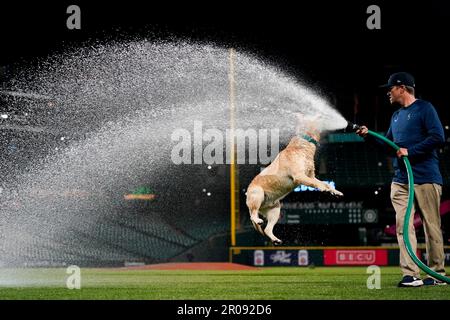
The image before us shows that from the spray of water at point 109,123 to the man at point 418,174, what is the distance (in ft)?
6.72

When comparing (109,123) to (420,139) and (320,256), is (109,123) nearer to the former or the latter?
(320,256)

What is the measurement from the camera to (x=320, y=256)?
17438 millimetres

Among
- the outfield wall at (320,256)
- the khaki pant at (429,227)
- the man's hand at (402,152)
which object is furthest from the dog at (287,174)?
the outfield wall at (320,256)

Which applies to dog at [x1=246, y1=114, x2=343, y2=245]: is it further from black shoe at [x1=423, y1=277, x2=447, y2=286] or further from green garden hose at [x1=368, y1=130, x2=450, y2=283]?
black shoe at [x1=423, y1=277, x2=447, y2=286]

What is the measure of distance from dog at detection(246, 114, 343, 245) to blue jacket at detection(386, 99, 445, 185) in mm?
1001

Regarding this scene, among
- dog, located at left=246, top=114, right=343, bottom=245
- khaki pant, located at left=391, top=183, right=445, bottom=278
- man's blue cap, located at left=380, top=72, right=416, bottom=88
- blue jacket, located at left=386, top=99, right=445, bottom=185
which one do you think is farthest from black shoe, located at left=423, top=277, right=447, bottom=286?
→ man's blue cap, located at left=380, top=72, right=416, bottom=88

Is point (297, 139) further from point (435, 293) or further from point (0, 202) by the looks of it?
point (0, 202)

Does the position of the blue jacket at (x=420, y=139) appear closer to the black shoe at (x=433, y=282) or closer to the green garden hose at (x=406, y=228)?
the green garden hose at (x=406, y=228)

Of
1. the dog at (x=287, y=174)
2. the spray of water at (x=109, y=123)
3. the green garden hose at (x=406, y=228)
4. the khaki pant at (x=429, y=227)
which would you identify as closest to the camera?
the green garden hose at (x=406, y=228)

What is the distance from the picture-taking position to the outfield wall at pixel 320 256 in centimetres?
1733

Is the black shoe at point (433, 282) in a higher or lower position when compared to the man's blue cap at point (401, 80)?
lower

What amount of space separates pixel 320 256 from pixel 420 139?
33.8ft
